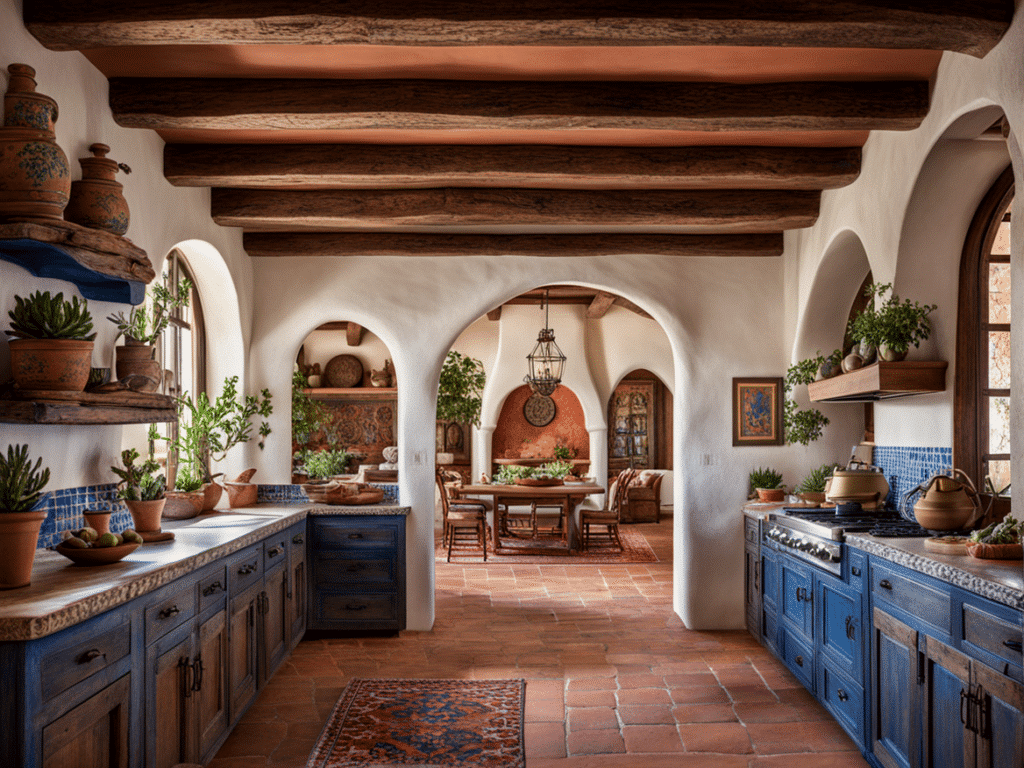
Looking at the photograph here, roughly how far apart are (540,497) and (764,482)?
4020mm

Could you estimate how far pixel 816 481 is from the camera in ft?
18.3

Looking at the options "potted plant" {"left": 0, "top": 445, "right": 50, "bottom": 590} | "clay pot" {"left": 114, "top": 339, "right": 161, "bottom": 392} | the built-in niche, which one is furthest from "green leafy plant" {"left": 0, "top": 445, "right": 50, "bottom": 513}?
the built-in niche

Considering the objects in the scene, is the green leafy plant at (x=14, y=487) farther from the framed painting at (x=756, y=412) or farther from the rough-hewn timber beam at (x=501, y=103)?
the framed painting at (x=756, y=412)

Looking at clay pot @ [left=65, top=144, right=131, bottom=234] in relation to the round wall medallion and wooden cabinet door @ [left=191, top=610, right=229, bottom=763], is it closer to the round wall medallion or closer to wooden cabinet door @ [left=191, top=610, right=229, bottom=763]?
wooden cabinet door @ [left=191, top=610, right=229, bottom=763]

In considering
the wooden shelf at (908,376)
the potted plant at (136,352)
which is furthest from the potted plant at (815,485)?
the potted plant at (136,352)

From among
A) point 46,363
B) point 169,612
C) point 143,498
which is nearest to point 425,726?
point 169,612

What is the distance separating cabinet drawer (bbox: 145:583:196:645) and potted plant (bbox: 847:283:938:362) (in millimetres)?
3350

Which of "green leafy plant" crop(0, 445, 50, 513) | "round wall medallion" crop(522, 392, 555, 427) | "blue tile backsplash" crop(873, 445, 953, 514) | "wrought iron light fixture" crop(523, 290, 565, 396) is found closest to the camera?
"green leafy plant" crop(0, 445, 50, 513)

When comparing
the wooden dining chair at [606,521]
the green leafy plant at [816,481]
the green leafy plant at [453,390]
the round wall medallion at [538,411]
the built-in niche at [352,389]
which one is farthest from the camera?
the round wall medallion at [538,411]

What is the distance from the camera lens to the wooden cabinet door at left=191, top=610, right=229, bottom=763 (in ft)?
11.0

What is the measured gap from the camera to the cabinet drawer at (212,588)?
3414mm

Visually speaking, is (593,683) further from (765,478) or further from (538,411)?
(538,411)

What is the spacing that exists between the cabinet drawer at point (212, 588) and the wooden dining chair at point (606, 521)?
21.1 feet

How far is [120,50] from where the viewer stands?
350 centimetres
